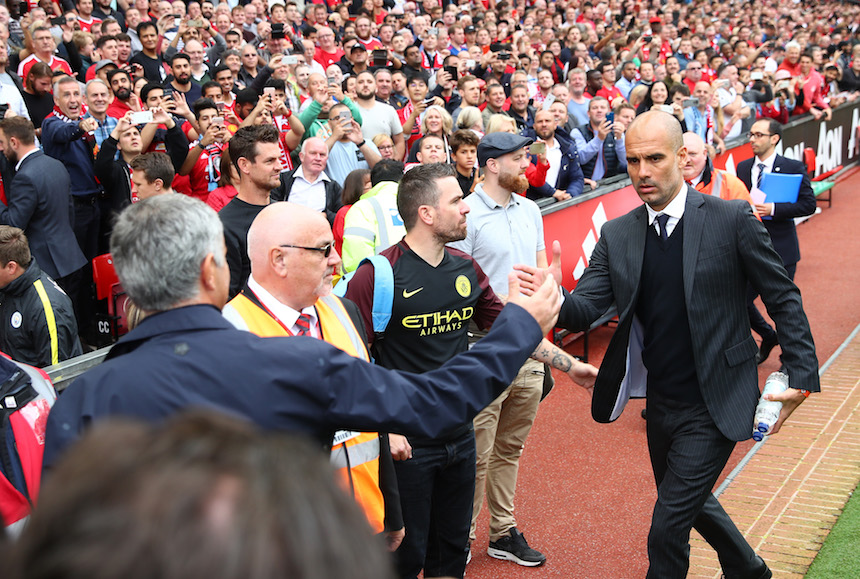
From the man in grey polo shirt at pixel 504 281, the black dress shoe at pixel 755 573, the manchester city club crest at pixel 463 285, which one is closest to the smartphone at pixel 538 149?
the man in grey polo shirt at pixel 504 281

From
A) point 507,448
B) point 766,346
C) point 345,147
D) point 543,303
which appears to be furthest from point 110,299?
point 766,346

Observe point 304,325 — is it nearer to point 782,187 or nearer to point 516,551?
point 516,551

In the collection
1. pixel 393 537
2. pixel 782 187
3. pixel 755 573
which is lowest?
pixel 755 573

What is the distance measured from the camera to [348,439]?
311 centimetres

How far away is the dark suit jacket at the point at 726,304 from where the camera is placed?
3859 mm

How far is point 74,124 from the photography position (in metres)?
7.82

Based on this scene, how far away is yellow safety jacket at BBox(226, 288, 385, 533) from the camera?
3074 mm

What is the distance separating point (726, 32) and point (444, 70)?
1712 centimetres

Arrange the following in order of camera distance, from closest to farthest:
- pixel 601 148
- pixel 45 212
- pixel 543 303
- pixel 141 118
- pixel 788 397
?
pixel 543 303, pixel 788 397, pixel 45 212, pixel 141 118, pixel 601 148

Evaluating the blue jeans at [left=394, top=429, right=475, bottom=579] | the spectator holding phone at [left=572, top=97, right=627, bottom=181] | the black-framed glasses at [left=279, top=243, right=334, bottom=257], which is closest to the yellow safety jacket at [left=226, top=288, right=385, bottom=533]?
the black-framed glasses at [left=279, top=243, right=334, bottom=257]

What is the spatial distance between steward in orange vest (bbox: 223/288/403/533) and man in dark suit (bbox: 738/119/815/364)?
A: 498 centimetres

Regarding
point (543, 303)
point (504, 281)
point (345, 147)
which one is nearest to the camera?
point (543, 303)

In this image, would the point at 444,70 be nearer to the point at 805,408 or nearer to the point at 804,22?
the point at 805,408

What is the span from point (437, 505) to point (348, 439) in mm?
Answer: 1250
